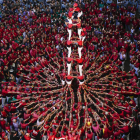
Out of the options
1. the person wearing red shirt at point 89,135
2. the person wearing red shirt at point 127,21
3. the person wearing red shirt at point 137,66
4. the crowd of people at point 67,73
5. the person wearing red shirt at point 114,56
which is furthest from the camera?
the person wearing red shirt at point 127,21

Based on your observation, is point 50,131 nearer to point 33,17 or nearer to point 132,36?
point 132,36

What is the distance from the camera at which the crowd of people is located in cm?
1399

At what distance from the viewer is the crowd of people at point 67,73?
14.0 meters

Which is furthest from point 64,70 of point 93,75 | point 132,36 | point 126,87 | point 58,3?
point 58,3

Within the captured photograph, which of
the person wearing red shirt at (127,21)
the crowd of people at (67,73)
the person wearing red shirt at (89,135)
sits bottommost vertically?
the person wearing red shirt at (89,135)

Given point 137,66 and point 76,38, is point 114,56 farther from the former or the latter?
point 76,38

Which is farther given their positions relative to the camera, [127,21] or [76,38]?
[127,21]

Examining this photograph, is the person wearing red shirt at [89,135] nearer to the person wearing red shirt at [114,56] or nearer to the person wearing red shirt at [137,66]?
the person wearing red shirt at [137,66]

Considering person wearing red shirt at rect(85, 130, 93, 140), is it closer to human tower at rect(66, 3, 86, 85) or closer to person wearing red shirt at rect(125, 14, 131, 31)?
human tower at rect(66, 3, 86, 85)

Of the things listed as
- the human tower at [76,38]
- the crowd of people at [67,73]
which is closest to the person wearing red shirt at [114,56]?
the crowd of people at [67,73]

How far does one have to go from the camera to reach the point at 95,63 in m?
18.4

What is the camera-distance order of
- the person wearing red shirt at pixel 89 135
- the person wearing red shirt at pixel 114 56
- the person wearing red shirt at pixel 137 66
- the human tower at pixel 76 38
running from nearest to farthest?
the person wearing red shirt at pixel 89 135 < the human tower at pixel 76 38 < the person wearing red shirt at pixel 137 66 < the person wearing red shirt at pixel 114 56

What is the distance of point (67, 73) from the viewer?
17234 millimetres

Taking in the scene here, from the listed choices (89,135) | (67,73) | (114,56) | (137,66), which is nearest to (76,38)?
(67,73)
